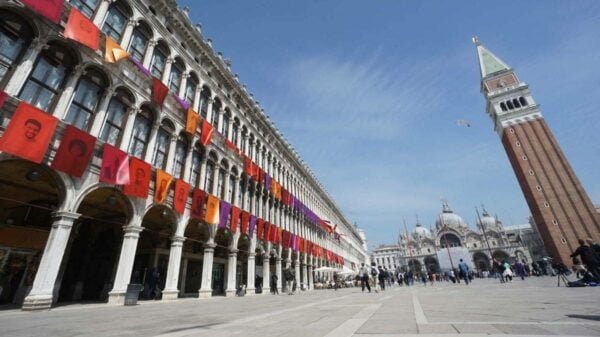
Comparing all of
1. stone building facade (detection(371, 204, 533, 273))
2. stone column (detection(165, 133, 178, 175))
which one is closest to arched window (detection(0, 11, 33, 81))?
stone column (detection(165, 133, 178, 175))

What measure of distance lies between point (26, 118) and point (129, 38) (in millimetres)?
6891

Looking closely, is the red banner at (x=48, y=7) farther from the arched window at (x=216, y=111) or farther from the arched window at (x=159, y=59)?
the arched window at (x=216, y=111)

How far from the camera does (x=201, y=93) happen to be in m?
18.0

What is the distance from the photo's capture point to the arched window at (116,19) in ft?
39.3

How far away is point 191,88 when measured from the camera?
17141mm

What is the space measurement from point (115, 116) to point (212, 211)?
Answer: 677 cm

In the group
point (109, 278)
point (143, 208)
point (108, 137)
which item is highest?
point (108, 137)

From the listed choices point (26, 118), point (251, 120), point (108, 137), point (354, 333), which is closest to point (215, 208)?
point (108, 137)

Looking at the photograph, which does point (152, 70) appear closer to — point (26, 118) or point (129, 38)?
point (129, 38)

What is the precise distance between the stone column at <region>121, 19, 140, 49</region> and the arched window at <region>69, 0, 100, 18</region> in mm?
1374

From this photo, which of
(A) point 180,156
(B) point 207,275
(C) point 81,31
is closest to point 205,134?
(A) point 180,156

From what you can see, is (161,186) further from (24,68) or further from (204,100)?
(204,100)

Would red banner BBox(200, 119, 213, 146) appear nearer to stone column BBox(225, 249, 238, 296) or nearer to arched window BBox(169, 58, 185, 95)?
arched window BBox(169, 58, 185, 95)

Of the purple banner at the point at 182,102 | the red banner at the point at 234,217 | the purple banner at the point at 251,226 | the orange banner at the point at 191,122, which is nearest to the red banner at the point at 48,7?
the purple banner at the point at 182,102
